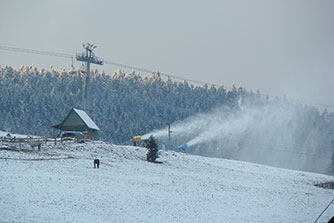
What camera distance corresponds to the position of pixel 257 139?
181 m

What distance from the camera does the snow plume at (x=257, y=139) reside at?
15562 centimetres

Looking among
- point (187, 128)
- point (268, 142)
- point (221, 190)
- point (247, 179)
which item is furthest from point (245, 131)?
point (221, 190)

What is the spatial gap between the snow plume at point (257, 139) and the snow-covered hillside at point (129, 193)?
317ft

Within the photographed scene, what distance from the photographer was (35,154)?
143 ft

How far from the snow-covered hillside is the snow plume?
96.7 m

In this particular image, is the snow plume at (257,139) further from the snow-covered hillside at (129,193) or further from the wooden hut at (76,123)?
the snow-covered hillside at (129,193)

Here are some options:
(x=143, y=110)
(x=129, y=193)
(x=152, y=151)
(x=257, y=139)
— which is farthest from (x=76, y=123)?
(x=257, y=139)

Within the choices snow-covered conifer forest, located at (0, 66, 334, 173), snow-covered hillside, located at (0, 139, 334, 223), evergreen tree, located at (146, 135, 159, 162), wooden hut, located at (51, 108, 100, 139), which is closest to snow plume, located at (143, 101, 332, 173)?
snow-covered conifer forest, located at (0, 66, 334, 173)

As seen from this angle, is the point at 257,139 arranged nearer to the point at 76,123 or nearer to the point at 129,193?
the point at 76,123

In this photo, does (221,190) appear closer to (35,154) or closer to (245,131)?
(35,154)

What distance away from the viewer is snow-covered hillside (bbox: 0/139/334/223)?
25.4 metres

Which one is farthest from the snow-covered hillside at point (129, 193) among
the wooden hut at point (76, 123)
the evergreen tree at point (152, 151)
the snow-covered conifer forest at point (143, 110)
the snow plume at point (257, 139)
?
the snow plume at point (257, 139)

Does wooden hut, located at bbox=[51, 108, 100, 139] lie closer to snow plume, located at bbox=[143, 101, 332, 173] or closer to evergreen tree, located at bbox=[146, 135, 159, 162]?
evergreen tree, located at bbox=[146, 135, 159, 162]

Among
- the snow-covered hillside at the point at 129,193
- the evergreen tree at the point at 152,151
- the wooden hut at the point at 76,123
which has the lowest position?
the snow-covered hillside at the point at 129,193
